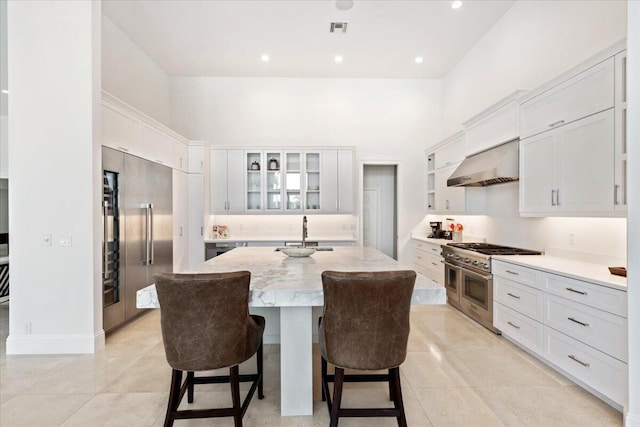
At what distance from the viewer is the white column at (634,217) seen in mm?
1865

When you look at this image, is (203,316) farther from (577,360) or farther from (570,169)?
(570,169)

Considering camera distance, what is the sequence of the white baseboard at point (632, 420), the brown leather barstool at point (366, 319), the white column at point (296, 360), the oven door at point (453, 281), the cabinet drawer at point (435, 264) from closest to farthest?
the brown leather barstool at point (366, 319) → the white baseboard at point (632, 420) → the white column at point (296, 360) → the oven door at point (453, 281) → the cabinet drawer at point (435, 264)

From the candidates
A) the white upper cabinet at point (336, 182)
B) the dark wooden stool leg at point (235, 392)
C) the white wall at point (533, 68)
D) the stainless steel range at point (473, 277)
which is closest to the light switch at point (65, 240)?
the dark wooden stool leg at point (235, 392)

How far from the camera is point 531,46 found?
3691 mm

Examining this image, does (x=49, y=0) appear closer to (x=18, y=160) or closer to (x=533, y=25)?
(x=18, y=160)

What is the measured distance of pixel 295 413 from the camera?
2031 mm

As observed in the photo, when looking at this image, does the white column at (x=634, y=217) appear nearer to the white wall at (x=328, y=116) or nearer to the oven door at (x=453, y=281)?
the oven door at (x=453, y=281)

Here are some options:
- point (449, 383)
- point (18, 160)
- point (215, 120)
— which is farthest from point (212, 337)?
point (215, 120)

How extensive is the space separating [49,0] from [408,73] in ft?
16.1

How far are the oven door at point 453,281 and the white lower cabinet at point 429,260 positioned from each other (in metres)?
0.18

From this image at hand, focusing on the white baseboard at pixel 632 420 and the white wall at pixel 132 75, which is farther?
the white wall at pixel 132 75

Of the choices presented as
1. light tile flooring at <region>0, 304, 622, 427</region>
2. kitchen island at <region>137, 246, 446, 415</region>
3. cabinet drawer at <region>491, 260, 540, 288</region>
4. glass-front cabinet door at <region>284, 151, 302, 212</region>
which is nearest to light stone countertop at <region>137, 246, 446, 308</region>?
kitchen island at <region>137, 246, 446, 415</region>

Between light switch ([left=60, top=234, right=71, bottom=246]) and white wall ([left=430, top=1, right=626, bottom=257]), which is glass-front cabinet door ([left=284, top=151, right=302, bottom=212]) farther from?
light switch ([left=60, top=234, right=71, bottom=246])

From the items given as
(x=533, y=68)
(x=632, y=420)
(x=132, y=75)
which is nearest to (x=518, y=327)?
(x=632, y=420)
